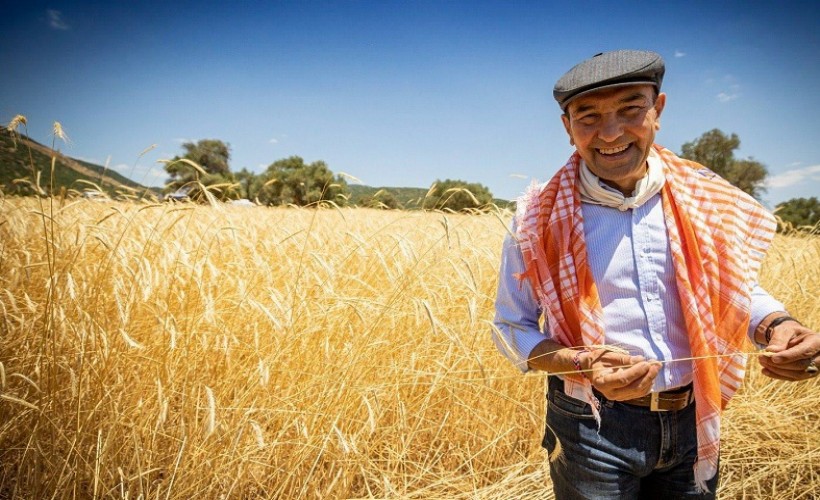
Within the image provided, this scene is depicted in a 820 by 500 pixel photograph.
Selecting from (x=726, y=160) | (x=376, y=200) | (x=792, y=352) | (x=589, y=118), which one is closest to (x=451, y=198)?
(x=376, y=200)

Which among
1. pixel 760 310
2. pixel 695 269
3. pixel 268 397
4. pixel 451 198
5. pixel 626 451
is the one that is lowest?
pixel 268 397

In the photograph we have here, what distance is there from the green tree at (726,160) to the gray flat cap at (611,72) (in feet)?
103

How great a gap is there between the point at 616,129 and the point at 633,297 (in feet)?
1.44

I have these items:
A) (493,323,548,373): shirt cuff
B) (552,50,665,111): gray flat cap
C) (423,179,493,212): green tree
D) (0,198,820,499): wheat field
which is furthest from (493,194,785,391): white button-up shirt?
(423,179,493,212): green tree

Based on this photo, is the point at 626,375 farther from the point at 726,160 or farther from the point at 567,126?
the point at 726,160

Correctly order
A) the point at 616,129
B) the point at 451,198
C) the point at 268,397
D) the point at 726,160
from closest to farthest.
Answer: the point at 616,129 < the point at 268,397 < the point at 451,198 < the point at 726,160

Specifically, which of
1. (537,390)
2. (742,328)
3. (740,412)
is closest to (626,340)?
(742,328)

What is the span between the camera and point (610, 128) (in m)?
0.96

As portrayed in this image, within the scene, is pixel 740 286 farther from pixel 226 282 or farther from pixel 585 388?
pixel 226 282

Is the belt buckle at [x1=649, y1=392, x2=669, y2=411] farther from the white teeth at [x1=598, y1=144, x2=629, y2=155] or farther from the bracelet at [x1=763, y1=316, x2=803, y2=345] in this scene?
the white teeth at [x1=598, y1=144, x2=629, y2=155]

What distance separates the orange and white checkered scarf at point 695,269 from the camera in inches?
38.0

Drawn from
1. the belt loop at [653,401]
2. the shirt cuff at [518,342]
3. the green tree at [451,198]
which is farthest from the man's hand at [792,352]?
the green tree at [451,198]

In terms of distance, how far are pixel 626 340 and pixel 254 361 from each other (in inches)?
58.7

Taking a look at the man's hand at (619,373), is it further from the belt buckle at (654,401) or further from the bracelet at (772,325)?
the bracelet at (772,325)
